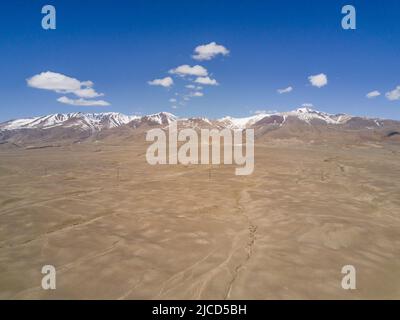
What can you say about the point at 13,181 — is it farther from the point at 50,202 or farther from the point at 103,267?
the point at 103,267

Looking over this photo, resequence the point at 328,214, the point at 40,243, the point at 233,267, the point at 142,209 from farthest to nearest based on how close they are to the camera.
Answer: the point at 142,209, the point at 328,214, the point at 40,243, the point at 233,267

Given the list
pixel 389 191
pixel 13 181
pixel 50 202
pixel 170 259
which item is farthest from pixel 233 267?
pixel 13 181

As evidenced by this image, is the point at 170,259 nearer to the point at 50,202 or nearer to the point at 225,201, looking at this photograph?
the point at 225,201

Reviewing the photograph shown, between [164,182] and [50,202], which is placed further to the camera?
[164,182]

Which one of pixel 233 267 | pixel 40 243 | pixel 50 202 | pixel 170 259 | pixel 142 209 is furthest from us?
pixel 50 202

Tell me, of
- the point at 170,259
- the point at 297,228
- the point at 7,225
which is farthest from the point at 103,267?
the point at 297,228

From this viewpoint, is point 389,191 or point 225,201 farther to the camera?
point 389,191
